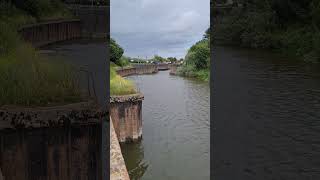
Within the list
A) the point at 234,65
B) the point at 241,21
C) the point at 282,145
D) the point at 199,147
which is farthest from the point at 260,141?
the point at 241,21

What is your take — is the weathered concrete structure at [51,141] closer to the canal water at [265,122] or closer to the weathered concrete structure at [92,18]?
the weathered concrete structure at [92,18]

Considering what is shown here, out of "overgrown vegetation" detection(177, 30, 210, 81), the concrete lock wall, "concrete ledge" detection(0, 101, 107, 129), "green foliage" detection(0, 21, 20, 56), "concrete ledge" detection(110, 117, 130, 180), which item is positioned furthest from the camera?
"overgrown vegetation" detection(177, 30, 210, 81)

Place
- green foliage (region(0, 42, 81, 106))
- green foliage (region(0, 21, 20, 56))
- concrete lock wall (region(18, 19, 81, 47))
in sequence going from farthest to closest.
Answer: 1. concrete lock wall (region(18, 19, 81, 47))
2. green foliage (region(0, 21, 20, 56))
3. green foliage (region(0, 42, 81, 106))

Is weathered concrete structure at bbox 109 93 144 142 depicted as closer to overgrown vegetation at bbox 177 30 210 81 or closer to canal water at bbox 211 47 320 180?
canal water at bbox 211 47 320 180

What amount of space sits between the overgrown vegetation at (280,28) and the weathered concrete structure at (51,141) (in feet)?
53.8

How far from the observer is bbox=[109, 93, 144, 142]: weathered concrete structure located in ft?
44.1

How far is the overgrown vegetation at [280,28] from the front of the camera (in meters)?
21.1

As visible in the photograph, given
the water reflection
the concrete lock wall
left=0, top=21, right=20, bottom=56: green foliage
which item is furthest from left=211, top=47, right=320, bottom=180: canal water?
left=0, top=21, right=20, bottom=56: green foliage

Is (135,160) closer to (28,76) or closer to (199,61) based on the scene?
(28,76)

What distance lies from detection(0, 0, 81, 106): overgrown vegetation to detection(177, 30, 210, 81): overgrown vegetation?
3360 centimetres

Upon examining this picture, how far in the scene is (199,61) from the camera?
42125 mm

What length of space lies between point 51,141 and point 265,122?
9.24 metres

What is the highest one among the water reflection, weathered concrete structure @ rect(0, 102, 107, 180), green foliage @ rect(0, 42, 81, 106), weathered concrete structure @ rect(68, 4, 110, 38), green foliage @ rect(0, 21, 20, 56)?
weathered concrete structure @ rect(68, 4, 110, 38)

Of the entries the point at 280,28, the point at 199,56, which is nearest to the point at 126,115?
the point at 280,28
